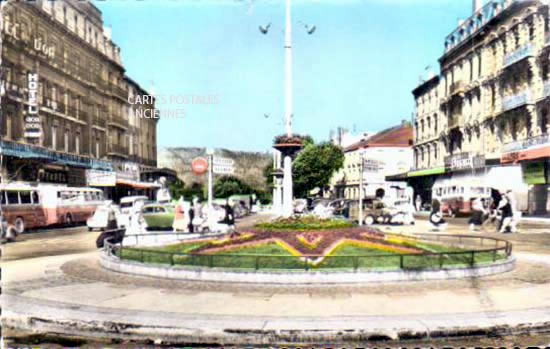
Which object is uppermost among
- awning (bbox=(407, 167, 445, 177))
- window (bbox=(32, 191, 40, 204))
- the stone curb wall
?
awning (bbox=(407, 167, 445, 177))

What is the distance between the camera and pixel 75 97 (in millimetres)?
29219

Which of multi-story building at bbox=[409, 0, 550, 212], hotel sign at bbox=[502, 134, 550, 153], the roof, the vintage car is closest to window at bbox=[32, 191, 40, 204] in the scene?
the vintage car

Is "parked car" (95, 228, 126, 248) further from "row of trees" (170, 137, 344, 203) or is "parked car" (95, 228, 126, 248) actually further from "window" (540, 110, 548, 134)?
"row of trees" (170, 137, 344, 203)

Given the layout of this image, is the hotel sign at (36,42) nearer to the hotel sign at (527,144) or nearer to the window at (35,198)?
the window at (35,198)

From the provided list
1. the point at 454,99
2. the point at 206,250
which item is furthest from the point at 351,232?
the point at 454,99

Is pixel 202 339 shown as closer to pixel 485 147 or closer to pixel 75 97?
pixel 75 97

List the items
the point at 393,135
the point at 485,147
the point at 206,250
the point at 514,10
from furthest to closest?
1. the point at 393,135
2. the point at 485,147
3. the point at 514,10
4. the point at 206,250

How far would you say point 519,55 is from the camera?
4184 cm

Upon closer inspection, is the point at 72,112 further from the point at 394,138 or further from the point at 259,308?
the point at 394,138

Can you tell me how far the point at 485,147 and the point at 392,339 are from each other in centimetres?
4466

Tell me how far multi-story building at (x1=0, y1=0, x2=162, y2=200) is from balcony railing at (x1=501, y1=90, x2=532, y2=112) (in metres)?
28.2

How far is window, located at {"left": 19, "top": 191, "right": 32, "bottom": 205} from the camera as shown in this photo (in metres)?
27.6

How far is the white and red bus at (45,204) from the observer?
1061 inches

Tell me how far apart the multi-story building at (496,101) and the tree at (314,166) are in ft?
43.4
